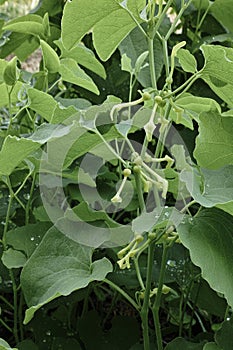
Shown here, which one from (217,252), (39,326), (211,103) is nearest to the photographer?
(217,252)

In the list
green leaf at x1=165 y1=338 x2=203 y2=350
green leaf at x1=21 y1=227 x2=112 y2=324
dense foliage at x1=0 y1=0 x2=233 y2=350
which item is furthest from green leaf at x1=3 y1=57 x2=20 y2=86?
green leaf at x1=165 y1=338 x2=203 y2=350

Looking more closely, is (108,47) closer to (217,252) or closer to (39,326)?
(217,252)

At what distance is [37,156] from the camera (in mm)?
652

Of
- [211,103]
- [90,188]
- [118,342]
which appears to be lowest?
[118,342]

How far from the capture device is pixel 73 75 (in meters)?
0.69

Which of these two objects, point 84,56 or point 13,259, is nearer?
point 13,259

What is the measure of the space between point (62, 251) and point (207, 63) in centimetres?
23

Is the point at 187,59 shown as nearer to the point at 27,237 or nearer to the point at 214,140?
the point at 214,140

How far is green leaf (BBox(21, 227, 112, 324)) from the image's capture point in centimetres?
56

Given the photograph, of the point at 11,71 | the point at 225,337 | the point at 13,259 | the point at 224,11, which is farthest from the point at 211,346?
the point at 224,11

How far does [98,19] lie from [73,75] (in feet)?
0.41

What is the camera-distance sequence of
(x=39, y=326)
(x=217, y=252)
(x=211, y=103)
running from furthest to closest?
(x=39, y=326)
(x=211, y=103)
(x=217, y=252)

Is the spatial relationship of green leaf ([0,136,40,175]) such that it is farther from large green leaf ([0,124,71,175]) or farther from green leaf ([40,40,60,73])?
green leaf ([40,40,60,73])

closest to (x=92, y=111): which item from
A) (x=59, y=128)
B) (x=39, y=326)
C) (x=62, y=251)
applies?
(x=59, y=128)
